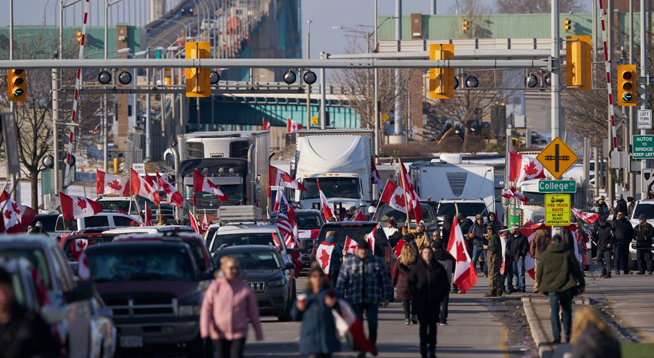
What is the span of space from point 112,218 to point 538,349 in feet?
67.0

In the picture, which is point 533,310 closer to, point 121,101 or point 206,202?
point 206,202

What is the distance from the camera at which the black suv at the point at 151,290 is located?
15391mm

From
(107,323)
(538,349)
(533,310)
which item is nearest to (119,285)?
(107,323)

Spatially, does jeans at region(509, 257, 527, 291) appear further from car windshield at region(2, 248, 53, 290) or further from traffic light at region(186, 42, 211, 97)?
car windshield at region(2, 248, 53, 290)

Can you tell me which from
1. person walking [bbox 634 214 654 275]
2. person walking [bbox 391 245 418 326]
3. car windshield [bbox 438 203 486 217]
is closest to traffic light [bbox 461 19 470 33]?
car windshield [bbox 438 203 486 217]

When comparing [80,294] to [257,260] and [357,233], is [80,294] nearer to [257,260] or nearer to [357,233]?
[257,260]

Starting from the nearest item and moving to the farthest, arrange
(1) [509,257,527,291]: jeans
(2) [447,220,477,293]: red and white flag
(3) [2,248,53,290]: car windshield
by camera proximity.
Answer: (3) [2,248,53,290]: car windshield → (2) [447,220,477,293]: red and white flag → (1) [509,257,527,291]: jeans

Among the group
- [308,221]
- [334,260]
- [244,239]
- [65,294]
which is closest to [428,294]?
[65,294]

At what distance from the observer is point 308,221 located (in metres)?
35.7

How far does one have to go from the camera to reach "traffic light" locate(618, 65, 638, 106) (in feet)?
97.8

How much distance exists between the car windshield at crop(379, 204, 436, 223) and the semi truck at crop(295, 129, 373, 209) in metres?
3.45

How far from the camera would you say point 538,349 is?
17.2 metres

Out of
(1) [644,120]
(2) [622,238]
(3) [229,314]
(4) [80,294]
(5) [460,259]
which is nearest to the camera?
(4) [80,294]

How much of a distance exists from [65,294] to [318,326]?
235cm
